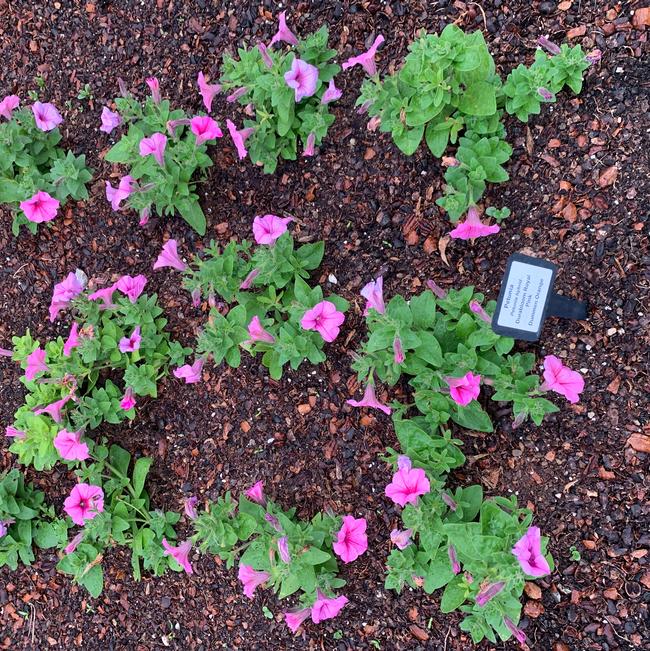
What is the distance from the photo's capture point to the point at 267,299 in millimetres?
2963

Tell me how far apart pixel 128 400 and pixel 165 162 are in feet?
3.99

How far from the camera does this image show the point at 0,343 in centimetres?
365

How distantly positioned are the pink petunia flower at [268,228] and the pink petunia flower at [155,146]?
657 mm

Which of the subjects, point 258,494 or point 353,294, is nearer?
point 258,494

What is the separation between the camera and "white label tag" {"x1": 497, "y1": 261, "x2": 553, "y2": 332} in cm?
233

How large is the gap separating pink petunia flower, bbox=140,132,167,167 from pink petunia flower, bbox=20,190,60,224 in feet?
2.13

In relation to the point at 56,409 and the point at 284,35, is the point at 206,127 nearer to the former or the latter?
the point at 284,35

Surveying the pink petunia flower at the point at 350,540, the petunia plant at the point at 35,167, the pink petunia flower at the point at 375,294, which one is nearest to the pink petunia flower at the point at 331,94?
the pink petunia flower at the point at 375,294

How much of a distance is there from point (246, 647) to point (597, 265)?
8.21 ft

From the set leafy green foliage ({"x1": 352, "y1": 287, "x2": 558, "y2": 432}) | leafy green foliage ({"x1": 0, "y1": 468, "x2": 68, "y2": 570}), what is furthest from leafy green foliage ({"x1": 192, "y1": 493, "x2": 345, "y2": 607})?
leafy green foliage ({"x1": 0, "y1": 468, "x2": 68, "y2": 570})

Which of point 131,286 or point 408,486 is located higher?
point 131,286

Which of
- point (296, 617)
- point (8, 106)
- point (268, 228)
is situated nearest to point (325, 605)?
point (296, 617)

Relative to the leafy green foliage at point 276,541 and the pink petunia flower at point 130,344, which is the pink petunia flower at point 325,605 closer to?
the leafy green foliage at point 276,541

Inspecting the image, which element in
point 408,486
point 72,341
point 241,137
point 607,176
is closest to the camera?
point 408,486
